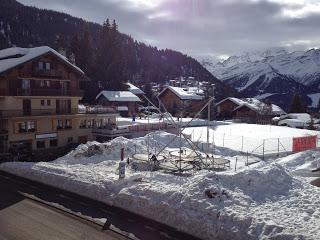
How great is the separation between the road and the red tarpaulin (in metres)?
27.2

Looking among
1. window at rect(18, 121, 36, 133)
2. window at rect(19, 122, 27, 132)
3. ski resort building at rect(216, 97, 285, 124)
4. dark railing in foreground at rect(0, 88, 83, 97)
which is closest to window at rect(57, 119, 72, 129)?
dark railing in foreground at rect(0, 88, 83, 97)

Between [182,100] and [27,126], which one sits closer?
[27,126]

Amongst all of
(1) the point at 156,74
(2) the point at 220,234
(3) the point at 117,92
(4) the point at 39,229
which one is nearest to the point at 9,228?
(4) the point at 39,229

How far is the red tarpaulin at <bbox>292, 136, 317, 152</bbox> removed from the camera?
43844mm

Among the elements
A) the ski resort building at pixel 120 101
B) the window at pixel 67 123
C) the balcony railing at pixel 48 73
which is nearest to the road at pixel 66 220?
the balcony railing at pixel 48 73

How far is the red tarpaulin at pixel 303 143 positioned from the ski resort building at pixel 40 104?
986 inches

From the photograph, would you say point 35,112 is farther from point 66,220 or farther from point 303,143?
point 303,143

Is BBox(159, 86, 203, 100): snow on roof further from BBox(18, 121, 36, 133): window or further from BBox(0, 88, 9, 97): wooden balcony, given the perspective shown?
BBox(0, 88, 9, 97): wooden balcony

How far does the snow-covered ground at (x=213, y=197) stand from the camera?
1827cm

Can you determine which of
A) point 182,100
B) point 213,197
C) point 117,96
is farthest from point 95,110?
point 182,100

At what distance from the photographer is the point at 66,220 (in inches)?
811

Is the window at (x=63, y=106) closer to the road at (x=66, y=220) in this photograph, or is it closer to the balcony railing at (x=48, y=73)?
the balcony railing at (x=48, y=73)

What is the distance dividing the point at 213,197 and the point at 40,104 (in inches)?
1270

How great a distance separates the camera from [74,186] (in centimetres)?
2645
